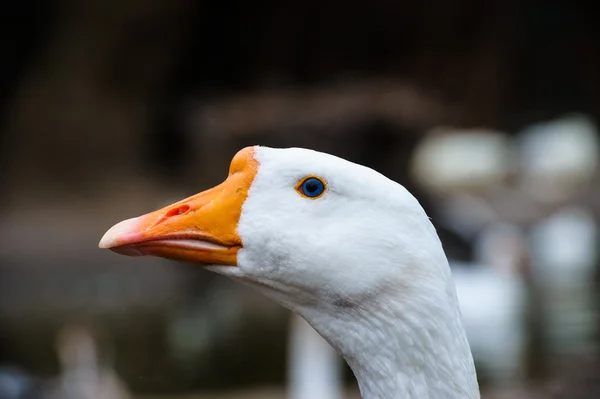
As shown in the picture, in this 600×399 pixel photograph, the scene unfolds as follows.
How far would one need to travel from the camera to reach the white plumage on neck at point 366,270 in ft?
3.95

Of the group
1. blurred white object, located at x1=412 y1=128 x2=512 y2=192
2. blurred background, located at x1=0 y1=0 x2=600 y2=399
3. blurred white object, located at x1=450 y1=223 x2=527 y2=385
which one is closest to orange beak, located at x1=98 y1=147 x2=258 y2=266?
blurred white object, located at x1=450 y1=223 x2=527 y2=385

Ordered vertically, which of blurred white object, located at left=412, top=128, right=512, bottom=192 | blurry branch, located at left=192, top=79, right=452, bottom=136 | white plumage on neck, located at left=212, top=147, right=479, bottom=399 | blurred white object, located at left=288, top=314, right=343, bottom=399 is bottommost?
blurred white object, located at left=288, top=314, right=343, bottom=399

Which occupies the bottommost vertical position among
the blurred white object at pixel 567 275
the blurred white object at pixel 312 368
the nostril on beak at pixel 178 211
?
the blurred white object at pixel 567 275

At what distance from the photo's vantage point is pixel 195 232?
1252mm

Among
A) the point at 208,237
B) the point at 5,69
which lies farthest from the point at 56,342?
the point at 208,237

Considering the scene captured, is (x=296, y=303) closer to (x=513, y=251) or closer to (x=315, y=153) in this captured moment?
(x=315, y=153)

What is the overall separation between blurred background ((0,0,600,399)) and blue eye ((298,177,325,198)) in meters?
5.01

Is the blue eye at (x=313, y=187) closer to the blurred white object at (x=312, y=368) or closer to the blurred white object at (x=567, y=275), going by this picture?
the blurred white object at (x=312, y=368)

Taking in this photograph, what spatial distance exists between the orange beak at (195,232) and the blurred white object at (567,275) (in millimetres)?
4792

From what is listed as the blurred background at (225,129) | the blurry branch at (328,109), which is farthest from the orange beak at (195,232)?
the blurry branch at (328,109)

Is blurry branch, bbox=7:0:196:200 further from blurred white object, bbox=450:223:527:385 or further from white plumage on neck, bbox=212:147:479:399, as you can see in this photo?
white plumage on neck, bbox=212:147:479:399

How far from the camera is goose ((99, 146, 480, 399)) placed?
121 centimetres

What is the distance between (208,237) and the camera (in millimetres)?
1253

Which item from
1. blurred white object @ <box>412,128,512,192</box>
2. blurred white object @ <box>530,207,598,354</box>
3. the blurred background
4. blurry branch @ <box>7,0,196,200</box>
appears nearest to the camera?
blurred white object @ <box>530,207,598,354</box>
